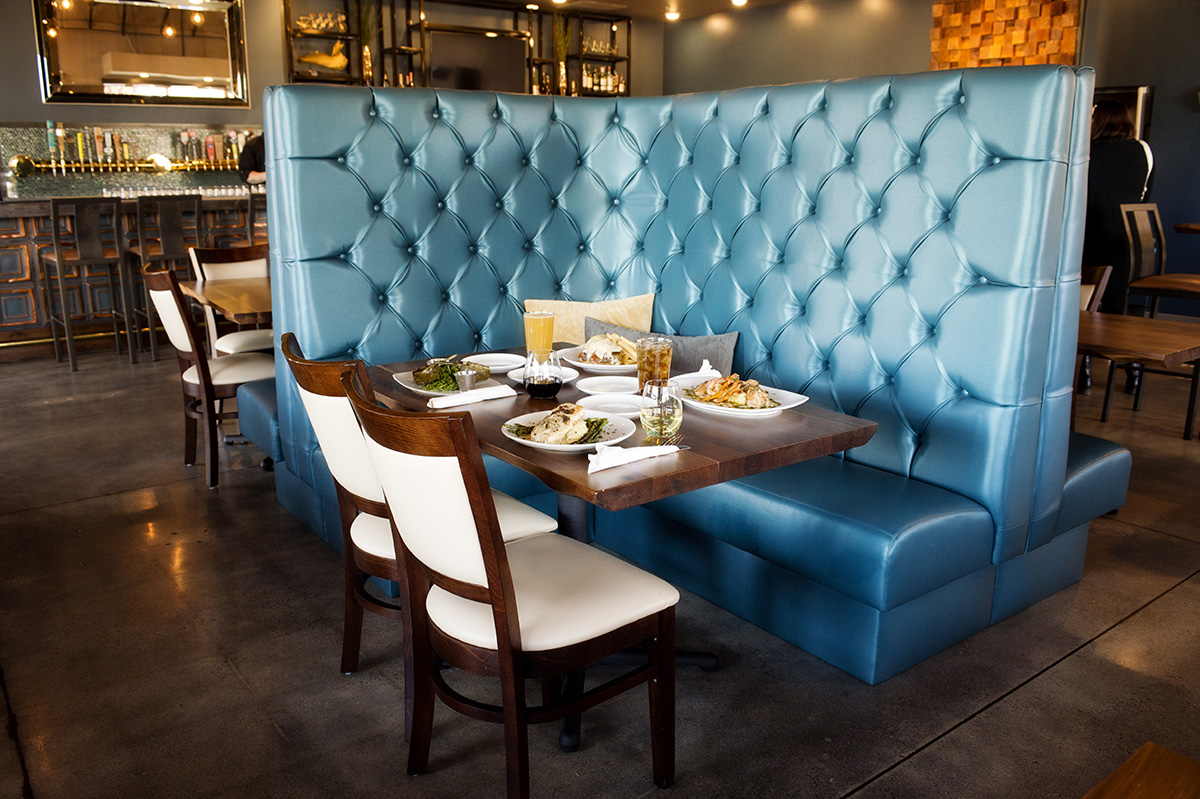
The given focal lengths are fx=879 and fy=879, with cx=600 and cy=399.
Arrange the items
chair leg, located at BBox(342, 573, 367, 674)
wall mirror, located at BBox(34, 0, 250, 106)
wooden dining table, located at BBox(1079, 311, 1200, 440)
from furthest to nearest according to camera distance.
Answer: wall mirror, located at BBox(34, 0, 250, 106) → wooden dining table, located at BBox(1079, 311, 1200, 440) → chair leg, located at BBox(342, 573, 367, 674)

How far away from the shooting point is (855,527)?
2031 millimetres

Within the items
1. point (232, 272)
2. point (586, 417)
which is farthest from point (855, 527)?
point (232, 272)

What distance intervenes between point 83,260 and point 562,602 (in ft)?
17.9

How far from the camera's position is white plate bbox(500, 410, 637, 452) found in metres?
1.65

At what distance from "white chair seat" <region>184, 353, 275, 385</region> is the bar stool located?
8.34 ft

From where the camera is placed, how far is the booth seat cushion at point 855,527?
2002mm

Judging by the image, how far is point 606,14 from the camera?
32.2 ft

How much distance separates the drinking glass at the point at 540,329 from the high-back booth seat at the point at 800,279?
1.77ft

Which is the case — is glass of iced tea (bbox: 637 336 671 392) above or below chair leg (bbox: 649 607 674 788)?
above

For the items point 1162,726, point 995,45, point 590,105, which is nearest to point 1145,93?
point 995,45

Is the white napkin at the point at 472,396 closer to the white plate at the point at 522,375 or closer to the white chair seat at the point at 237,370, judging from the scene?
the white plate at the point at 522,375

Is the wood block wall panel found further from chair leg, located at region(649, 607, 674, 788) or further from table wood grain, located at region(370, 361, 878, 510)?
chair leg, located at region(649, 607, 674, 788)

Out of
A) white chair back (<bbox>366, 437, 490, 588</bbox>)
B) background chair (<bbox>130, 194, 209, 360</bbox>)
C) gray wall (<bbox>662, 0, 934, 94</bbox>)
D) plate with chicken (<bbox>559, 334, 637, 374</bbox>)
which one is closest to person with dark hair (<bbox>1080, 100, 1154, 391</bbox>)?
gray wall (<bbox>662, 0, 934, 94</bbox>)

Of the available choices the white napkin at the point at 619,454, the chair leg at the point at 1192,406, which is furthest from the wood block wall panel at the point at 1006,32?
the white napkin at the point at 619,454
